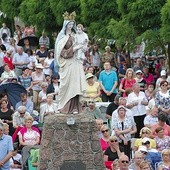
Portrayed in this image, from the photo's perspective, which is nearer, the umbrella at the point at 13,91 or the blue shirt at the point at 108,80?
the umbrella at the point at 13,91

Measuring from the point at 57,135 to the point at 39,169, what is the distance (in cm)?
80

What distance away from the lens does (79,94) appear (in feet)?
103

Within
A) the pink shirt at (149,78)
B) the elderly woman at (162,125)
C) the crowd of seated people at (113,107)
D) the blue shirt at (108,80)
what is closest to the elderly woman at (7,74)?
the crowd of seated people at (113,107)

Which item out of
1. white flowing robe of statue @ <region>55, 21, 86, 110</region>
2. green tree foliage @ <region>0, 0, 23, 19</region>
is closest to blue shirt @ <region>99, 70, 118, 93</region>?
white flowing robe of statue @ <region>55, 21, 86, 110</region>

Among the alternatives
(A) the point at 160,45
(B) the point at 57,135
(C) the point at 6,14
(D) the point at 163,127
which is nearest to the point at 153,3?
(A) the point at 160,45

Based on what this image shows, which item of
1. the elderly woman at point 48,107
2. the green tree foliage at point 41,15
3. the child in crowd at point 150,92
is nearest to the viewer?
the elderly woman at point 48,107

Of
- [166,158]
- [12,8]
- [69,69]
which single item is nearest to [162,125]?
[69,69]

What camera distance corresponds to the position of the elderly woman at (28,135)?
108ft

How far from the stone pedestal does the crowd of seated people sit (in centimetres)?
54

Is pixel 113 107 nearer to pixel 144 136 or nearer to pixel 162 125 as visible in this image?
pixel 162 125

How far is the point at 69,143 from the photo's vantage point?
30.4 meters

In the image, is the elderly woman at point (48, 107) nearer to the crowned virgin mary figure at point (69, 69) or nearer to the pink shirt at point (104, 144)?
the pink shirt at point (104, 144)

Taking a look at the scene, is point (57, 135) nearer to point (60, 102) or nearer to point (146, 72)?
point (60, 102)

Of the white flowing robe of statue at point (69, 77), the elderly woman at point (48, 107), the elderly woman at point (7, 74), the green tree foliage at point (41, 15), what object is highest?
the green tree foliage at point (41, 15)
